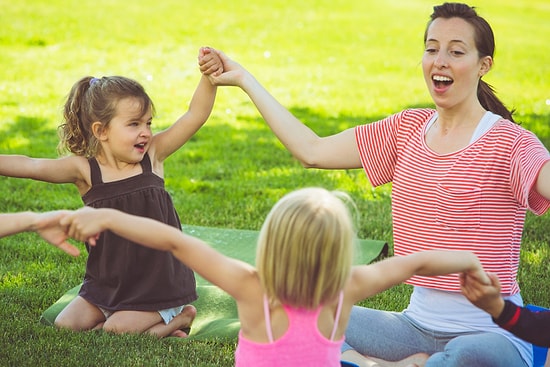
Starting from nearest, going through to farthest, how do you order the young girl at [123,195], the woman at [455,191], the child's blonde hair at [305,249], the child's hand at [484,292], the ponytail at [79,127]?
the child's blonde hair at [305,249] → the child's hand at [484,292] → the woman at [455,191] → the young girl at [123,195] → the ponytail at [79,127]

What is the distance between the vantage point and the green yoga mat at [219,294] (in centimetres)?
416

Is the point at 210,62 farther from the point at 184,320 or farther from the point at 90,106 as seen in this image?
the point at 184,320

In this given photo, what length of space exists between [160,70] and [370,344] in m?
9.68

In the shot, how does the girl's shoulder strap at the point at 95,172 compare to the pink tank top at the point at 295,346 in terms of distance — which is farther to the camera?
the girl's shoulder strap at the point at 95,172

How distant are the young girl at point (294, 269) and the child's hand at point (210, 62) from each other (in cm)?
157

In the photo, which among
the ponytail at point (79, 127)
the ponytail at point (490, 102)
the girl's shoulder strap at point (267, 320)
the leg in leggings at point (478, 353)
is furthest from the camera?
the ponytail at point (79, 127)

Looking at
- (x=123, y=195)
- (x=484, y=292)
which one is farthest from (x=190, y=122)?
(x=484, y=292)

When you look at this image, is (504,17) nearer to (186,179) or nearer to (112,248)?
(186,179)

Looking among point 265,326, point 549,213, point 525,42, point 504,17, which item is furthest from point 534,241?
point 504,17

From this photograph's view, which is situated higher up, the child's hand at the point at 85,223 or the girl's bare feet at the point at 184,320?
the child's hand at the point at 85,223

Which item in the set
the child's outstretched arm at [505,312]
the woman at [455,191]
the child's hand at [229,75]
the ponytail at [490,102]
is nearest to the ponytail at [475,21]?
the woman at [455,191]

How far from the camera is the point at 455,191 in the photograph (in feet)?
11.4

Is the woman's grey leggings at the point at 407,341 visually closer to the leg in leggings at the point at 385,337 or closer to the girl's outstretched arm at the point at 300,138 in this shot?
the leg in leggings at the point at 385,337

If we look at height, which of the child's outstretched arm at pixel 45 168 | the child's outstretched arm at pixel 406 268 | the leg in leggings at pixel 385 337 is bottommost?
the leg in leggings at pixel 385 337
